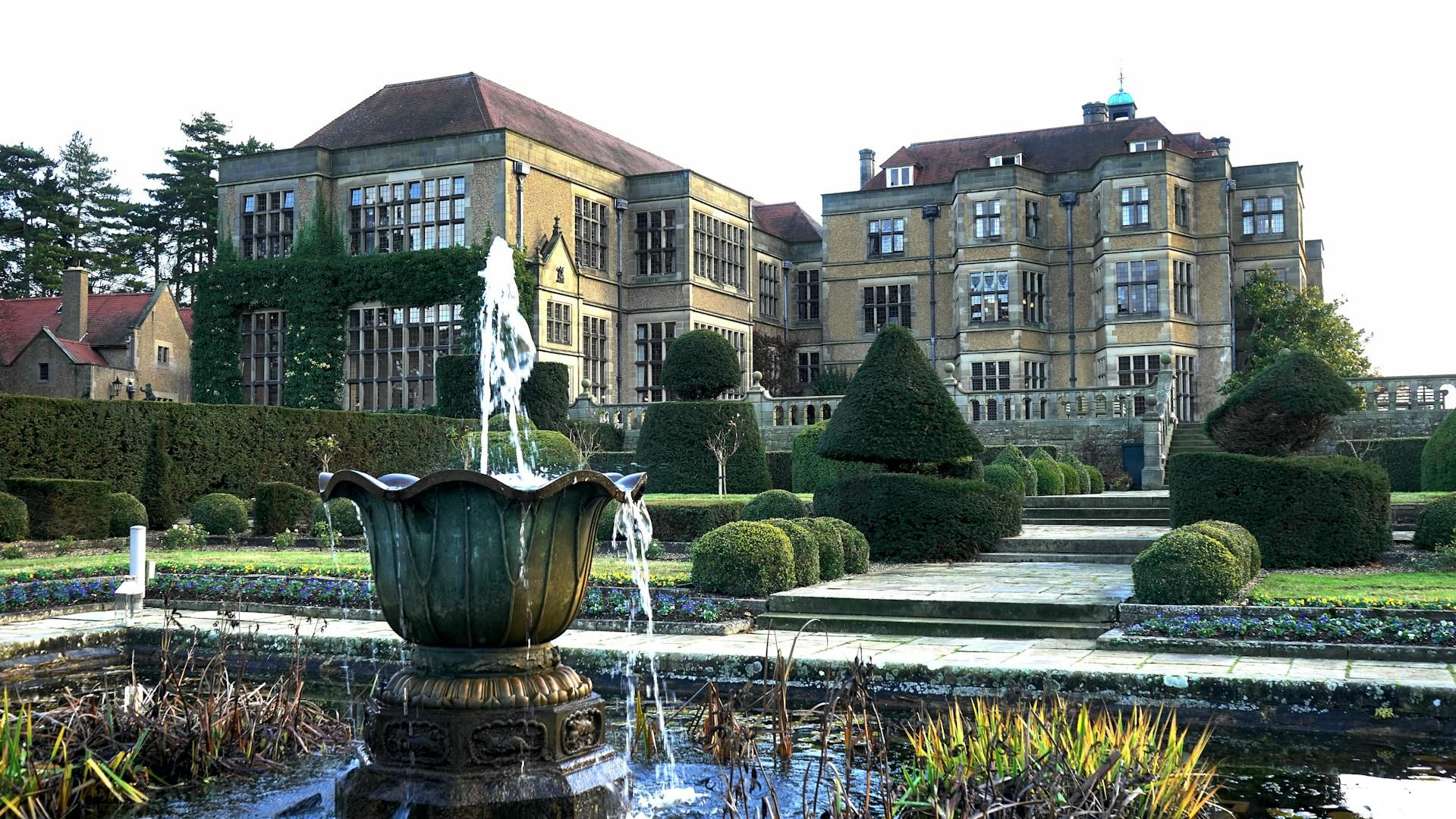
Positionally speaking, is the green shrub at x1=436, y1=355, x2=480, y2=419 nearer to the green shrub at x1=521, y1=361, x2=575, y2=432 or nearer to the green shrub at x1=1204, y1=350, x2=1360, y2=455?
the green shrub at x1=521, y1=361, x2=575, y2=432

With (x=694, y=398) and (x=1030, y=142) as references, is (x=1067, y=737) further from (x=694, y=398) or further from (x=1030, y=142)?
(x=1030, y=142)

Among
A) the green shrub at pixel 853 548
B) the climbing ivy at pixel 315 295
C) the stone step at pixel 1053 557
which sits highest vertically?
the climbing ivy at pixel 315 295

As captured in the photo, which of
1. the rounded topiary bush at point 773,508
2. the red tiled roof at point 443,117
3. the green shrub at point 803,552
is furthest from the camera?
the red tiled roof at point 443,117

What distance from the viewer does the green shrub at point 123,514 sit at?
20.8 metres

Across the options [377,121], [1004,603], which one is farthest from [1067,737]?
[377,121]

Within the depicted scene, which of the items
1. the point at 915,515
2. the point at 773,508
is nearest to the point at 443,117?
the point at 773,508

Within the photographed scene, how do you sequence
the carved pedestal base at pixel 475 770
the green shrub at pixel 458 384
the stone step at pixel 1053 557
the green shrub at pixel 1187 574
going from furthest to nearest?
the green shrub at pixel 458 384, the stone step at pixel 1053 557, the green shrub at pixel 1187 574, the carved pedestal base at pixel 475 770

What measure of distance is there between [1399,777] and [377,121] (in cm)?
3347

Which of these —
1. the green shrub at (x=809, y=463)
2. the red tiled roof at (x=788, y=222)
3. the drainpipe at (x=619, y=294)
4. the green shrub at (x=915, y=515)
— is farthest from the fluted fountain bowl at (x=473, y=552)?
the red tiled roof at (x=788, y=222)

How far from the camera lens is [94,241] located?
55.5 m

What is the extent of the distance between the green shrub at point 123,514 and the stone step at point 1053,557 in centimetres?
1445

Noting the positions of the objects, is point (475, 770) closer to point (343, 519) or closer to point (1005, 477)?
point (1005, 477)

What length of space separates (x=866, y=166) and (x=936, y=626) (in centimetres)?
3952

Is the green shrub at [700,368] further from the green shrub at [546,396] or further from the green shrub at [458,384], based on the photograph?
the green shrub at [458,384]
